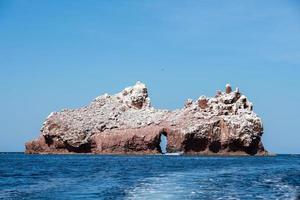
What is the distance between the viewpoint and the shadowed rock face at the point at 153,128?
89938mm

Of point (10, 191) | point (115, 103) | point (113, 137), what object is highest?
point (115, 103)

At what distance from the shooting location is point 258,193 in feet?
87.7

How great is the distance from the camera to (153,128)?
303ft

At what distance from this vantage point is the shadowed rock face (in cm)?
8994

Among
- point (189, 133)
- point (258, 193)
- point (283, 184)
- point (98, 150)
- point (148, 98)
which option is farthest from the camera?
point (148, 98)

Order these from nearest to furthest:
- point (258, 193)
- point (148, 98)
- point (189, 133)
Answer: point (258, 193), point (189, 133), point (148, 98)

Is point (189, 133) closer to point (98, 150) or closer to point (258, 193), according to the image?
point (98, 150)

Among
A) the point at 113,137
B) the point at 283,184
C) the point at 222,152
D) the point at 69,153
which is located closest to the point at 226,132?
the point at 222,152

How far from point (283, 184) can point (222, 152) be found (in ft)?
201

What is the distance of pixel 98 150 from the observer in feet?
316

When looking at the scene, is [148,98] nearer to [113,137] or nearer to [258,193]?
[113,137]

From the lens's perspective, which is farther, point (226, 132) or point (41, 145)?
point (41, 145)

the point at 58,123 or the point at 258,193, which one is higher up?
the point at 58,123

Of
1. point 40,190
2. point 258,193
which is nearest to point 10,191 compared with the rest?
point 40,190
